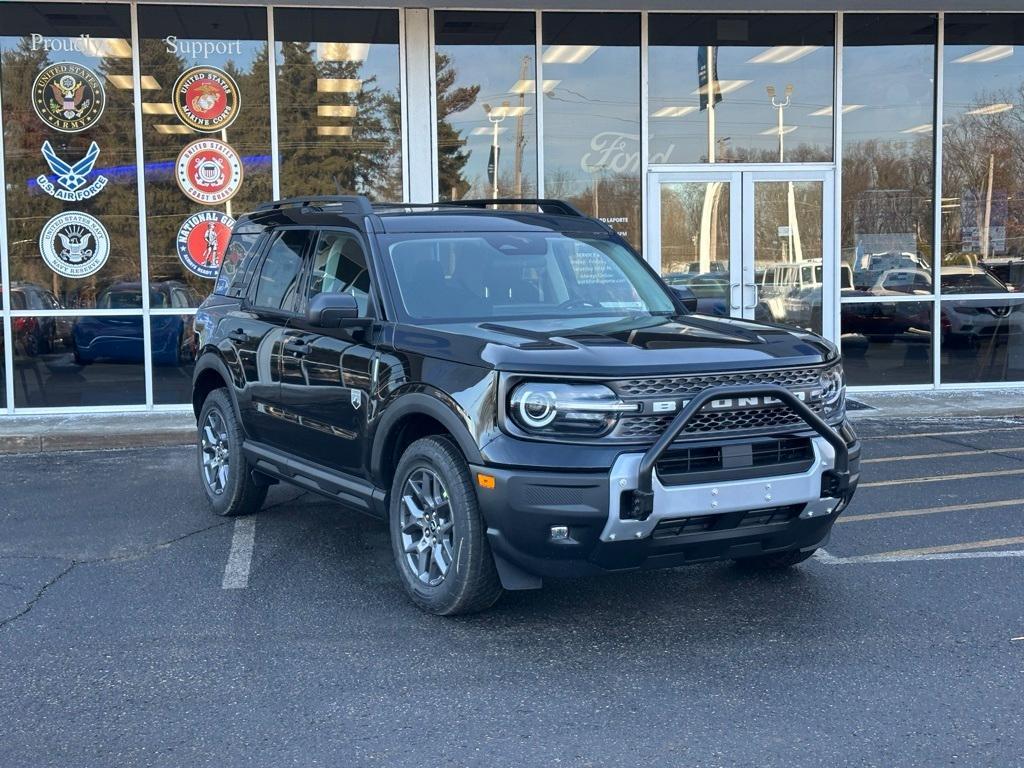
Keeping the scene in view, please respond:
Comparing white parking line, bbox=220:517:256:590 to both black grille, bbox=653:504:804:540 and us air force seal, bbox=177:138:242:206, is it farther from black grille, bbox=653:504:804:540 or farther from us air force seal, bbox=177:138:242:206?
us air force seal, bbox=177:138:242:206

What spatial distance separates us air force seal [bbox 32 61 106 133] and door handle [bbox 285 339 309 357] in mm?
6978

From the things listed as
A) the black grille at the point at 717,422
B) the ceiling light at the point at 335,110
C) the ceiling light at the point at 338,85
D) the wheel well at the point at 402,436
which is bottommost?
the wheel well at the point at 402,436

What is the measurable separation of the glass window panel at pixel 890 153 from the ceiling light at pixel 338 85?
549cm

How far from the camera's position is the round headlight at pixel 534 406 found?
4.67 metres

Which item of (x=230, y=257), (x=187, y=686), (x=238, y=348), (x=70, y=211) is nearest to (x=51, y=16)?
(x=70, y=211)

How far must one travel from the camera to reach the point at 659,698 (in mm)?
4293

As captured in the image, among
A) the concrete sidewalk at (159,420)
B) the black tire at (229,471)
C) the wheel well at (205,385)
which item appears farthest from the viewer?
the concrete sidewalk at (159,420)

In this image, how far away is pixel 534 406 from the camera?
4.70 m

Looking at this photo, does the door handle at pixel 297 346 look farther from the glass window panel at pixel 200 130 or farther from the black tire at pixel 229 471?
the glass window panel at pixel 200 130

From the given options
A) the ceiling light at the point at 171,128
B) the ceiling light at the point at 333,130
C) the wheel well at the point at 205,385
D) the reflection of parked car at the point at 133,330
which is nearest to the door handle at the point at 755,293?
the ceiling light at the point at 333,130

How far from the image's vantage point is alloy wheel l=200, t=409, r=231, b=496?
7.35 m

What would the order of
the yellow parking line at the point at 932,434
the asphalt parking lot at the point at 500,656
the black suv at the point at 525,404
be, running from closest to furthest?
the asphalt parking lot at the point at 500,656
the black suv at the point at 525,404
the yellow parking line at the point at 932,434

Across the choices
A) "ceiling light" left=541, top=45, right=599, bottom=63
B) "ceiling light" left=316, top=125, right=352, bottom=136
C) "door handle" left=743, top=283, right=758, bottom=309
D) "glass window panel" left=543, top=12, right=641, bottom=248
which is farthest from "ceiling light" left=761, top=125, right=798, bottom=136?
"ceiling light" left=316, top=125, right=352, bottom=136

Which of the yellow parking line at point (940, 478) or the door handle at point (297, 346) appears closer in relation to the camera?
the door handle at point (297, 346)
